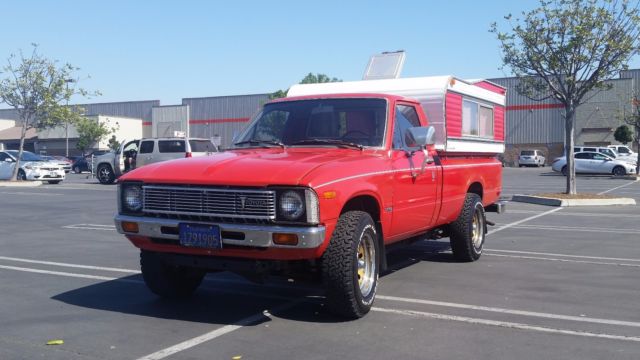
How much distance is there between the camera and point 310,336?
208 inches

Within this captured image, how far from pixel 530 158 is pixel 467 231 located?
47.6 meters

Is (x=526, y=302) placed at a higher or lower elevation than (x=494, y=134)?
lower

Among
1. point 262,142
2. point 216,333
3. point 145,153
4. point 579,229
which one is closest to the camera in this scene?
point 216,333

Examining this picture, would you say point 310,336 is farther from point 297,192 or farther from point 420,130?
point 420,130

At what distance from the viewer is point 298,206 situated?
523cm

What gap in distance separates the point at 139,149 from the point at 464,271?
2129 cm

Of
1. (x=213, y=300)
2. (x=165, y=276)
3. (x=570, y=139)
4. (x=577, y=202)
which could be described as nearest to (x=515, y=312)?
(x=213, y=300)

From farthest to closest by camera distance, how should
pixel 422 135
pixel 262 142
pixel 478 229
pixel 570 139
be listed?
1. pixel 570 139
2. pixel 478 229
3. pixel 262 142
4. pixel 422 135

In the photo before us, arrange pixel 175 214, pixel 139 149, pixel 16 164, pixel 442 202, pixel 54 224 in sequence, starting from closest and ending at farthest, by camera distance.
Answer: pixel 175 214 → pixel 442 202 → pixel 54 224 → pixel 139 149 → pixel 16 164

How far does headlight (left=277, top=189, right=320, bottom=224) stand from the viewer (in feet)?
17.0

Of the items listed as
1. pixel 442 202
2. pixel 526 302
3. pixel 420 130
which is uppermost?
pixel 420 130

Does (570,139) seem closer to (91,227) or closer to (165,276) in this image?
(91,227)

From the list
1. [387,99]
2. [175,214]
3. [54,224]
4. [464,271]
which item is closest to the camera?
[175,214]

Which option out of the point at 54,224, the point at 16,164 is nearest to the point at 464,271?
the point at 54,224
